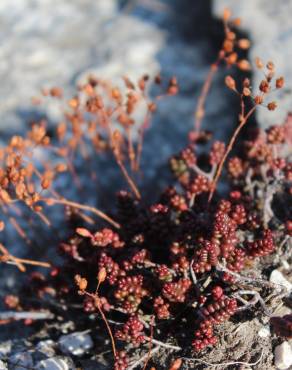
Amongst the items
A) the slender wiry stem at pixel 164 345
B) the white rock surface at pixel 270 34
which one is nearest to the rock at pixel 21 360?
the slender wiry stem at pixel 164 345

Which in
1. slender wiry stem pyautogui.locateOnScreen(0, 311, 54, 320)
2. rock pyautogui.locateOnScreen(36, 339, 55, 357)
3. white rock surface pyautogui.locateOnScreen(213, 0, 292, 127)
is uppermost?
white rock surface pyautogui.locateOnScreen(213, 0, 292, 127)

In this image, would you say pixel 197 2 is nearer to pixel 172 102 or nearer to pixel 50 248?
pixel 172 102

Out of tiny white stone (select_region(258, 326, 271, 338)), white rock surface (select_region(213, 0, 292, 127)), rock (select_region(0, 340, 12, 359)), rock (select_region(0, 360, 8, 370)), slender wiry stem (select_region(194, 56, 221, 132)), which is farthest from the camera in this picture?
slender wiry stem (select_region(194, 56, 221, 132))

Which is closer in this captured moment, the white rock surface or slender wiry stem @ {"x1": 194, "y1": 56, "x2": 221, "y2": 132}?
the white rock surface

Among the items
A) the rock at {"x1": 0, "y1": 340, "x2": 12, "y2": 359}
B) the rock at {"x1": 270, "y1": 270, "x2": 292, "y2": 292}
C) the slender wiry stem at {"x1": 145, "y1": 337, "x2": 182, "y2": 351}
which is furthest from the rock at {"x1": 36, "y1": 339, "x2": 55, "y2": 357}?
the rock at {"x1": 270, "y1": 270, "x2": 292, "y2": 292}

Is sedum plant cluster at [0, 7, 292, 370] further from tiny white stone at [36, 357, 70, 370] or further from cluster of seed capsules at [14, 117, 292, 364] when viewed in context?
tiny white stone at [36, 357, 70, 370]

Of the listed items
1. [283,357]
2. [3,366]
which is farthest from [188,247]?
[3,366]

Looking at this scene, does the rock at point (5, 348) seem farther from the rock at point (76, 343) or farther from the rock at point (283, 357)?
the rock at point (283, 357)
